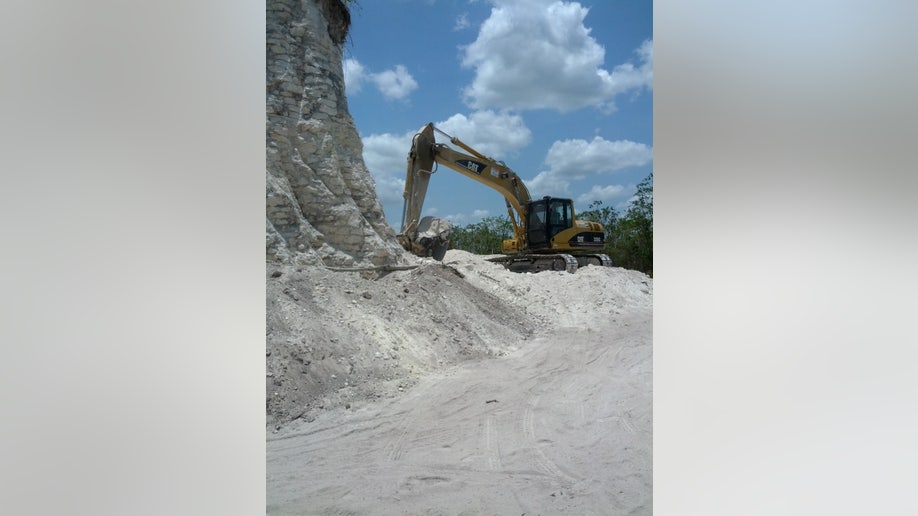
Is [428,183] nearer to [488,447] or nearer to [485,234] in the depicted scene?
[485,234]

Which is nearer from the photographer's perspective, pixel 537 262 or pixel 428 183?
pixel 428 183

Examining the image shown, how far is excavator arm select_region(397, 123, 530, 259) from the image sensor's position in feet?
10.1

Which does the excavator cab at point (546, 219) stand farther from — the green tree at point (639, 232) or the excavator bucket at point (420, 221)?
the excavator bucket at point (420, 221)

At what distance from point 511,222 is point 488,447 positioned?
1.51 m

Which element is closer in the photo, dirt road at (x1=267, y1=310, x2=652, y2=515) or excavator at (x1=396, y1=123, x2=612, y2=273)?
dirt road at (x1=267, y1=310, x2=652, y2=515)

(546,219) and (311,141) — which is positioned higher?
(311,141)

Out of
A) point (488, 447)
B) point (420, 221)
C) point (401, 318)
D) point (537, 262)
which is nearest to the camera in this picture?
point (488, 447)

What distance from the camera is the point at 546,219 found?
11.6 ft

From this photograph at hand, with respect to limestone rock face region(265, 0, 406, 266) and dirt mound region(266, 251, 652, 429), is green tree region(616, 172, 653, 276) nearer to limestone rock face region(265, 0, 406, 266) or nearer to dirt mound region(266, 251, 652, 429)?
dirt mound region(266, 251, 652, 429)

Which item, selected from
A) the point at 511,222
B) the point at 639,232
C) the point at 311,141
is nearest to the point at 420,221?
the point at 511,222

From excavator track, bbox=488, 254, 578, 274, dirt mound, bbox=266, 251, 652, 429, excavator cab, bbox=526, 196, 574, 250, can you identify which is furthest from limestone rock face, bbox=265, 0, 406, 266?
excavator cab, bbox=526, 196, 574, 250
